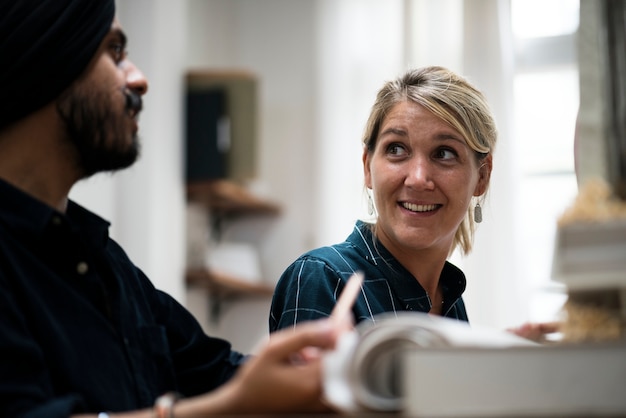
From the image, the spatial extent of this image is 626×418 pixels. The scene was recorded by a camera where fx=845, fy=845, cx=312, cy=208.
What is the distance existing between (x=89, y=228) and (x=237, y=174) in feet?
7.56

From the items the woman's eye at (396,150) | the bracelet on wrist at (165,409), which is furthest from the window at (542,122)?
the bracelet on wrist at (165,409)

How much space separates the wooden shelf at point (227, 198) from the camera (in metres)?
3.42

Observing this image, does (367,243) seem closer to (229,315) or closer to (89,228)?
(89,228)

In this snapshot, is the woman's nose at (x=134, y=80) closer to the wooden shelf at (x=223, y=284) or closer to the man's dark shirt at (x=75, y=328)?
the man's dark shirt at (x=75, y=328)

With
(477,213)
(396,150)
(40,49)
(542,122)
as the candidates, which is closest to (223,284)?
(542,122)

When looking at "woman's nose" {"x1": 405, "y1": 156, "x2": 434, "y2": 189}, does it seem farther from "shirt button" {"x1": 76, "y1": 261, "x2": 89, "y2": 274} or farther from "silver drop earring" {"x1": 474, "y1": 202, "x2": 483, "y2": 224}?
"shirt button" {"x1": 76, "y1": 261, "x2": 89, "y2": 274}

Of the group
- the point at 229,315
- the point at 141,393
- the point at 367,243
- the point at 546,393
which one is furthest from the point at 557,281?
the point at 229,315

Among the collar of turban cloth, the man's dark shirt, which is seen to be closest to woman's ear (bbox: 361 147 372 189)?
the man's dark shirt

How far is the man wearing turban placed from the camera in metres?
0.98

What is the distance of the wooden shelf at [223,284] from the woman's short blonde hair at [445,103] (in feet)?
5.41

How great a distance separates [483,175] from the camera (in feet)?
6.08

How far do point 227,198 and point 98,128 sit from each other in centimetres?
243

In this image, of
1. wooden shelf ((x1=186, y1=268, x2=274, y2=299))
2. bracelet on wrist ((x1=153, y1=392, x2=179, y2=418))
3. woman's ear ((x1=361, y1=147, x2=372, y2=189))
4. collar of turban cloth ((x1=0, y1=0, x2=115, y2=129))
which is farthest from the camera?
wooden shelf ((x1=186, y1=268, x2=274, y2=299))

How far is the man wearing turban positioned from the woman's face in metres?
0.61
